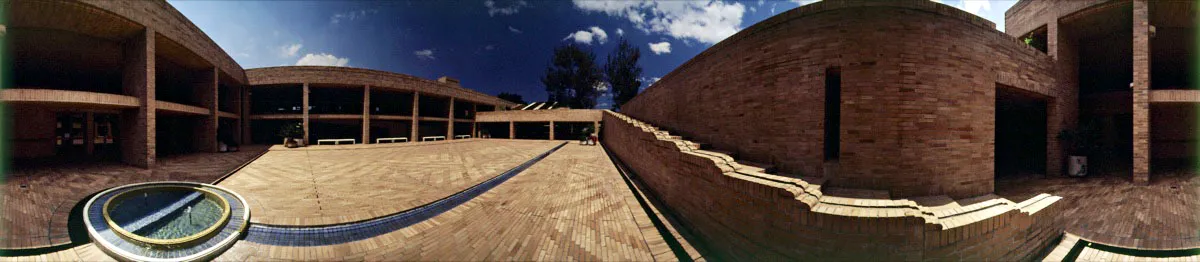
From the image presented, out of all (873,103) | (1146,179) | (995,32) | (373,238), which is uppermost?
(995,32)

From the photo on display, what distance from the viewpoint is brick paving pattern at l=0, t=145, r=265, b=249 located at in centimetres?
470

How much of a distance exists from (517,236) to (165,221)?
20.8 feet

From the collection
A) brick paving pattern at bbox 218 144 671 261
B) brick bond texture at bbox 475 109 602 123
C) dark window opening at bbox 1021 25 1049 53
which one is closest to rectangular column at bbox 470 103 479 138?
brick bond texture at bbox 475 109 602 123

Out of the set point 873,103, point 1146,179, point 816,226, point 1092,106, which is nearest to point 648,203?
point 816,226

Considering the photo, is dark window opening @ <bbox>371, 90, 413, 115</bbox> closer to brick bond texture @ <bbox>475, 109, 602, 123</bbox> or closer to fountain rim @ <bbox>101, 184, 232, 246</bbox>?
brick bond texture @ <bbox>475, 109, 602, 123</bbox>

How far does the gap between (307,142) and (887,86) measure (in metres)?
24.4

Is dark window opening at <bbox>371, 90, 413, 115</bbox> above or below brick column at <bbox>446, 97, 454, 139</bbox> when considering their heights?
above

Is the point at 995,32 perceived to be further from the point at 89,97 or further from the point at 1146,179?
the point at 89,97

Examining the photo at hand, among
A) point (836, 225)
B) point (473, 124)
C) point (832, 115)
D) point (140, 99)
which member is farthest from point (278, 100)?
point (832, 115)

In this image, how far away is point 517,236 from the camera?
459 centimetres

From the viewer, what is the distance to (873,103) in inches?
181

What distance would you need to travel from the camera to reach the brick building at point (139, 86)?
7.89 m

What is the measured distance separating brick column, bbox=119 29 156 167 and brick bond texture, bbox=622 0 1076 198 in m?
15.6

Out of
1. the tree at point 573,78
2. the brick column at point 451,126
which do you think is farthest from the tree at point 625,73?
the brick column at point 451,126
